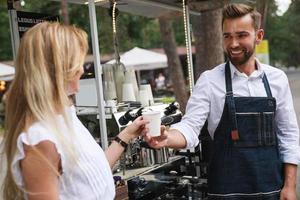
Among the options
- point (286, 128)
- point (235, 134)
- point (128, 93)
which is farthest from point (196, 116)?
point (128, 93)

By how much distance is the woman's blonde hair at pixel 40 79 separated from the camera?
4.54 ft

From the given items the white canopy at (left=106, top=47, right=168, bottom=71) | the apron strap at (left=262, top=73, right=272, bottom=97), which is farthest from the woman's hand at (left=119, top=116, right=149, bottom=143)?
the white canopy at (left=106, top=47, right=168, bottom=71)

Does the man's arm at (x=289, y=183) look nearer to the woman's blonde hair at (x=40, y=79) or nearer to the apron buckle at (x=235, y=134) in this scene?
the apron buckle at (x=235, y=134)

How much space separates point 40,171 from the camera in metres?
1.31

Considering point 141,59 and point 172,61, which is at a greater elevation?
point 141,59

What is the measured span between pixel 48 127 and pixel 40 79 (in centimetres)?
16

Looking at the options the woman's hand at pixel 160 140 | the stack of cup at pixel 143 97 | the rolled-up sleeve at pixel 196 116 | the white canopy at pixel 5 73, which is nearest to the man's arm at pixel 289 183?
the rolled-up sleeve at pixel 196 116

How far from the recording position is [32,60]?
1.40 m

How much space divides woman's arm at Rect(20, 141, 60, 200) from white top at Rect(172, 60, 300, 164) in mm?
965

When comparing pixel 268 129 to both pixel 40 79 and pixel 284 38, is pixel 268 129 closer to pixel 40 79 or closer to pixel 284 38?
pixel 40 79

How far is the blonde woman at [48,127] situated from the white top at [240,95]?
82cm

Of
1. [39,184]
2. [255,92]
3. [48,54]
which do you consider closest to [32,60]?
[48,54]

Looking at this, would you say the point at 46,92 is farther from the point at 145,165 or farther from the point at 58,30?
the point at 145,165

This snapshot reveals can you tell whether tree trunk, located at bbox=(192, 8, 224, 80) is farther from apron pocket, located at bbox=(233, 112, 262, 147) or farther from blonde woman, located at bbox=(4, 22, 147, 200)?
blonde woman, located at bbox=(4, 22, 147, 200)
